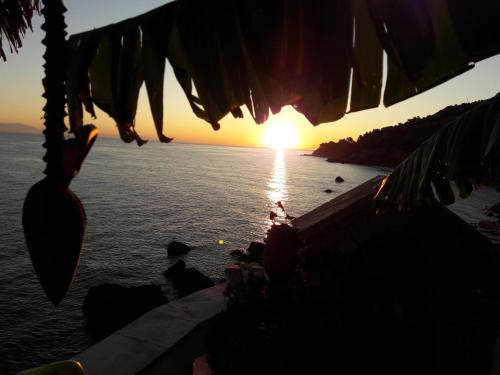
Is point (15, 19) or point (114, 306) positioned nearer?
point (15, 19)

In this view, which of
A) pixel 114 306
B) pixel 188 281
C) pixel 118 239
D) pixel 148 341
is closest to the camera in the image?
pixel 148 341

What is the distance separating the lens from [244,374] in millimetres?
5809

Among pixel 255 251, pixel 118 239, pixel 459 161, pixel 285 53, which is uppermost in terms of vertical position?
pixel 285 53

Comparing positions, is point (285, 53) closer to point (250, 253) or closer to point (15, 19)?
point (15, 19)

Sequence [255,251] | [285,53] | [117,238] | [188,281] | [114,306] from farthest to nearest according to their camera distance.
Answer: [117,238] < [255,251] < [188,281] < [114,306] < [285,53]

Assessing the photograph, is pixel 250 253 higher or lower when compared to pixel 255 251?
lower

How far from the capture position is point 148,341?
829 centimetres

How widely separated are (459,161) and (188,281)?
2597 cm

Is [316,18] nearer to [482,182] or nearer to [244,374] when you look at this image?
[482,182]

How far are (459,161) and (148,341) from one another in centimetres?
781

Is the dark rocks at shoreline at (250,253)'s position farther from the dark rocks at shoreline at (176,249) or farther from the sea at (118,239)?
the dark rocks at shoreline at (176,249)

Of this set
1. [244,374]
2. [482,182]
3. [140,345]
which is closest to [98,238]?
[140,345]

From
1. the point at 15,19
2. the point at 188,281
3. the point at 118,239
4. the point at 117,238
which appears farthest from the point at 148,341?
the point at 117,238

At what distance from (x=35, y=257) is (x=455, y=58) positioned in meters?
1.60
